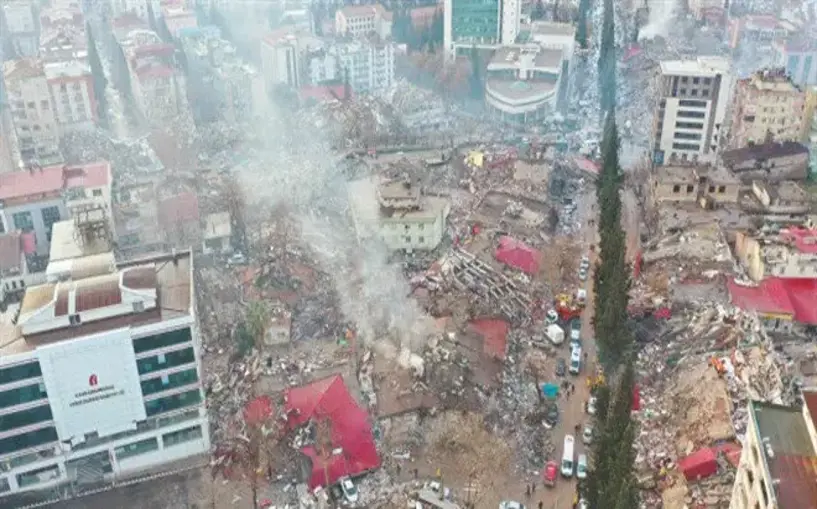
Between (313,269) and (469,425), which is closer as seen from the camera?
(469,425)

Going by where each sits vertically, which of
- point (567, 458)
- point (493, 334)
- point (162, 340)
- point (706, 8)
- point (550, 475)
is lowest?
point (550, 475)

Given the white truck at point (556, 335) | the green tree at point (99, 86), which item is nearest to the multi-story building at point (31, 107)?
the green tree at point (99, 86)

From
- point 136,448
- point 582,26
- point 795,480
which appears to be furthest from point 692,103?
point 136,448

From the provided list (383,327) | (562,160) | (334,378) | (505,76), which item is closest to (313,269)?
(383,327)

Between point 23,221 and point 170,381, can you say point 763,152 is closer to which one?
point 170,381

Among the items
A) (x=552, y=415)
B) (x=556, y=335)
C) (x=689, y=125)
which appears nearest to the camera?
(x=552, y=415)

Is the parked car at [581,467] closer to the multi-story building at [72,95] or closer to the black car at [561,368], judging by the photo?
the black car at [561,368]

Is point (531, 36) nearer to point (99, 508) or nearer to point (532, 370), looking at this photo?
point (532, 370)
